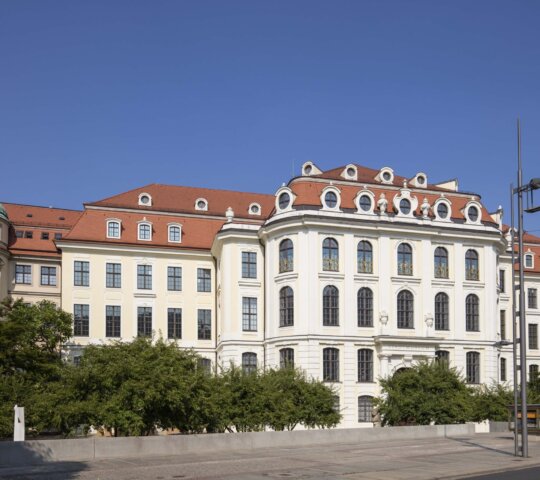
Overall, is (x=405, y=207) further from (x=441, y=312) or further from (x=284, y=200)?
(x=284, y=200)

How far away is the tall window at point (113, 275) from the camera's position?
60.4 meters

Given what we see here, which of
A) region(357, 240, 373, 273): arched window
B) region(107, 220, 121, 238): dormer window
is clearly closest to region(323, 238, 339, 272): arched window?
region(357, 240, 373, 273): arched window

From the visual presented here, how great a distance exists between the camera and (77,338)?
58.9 meters

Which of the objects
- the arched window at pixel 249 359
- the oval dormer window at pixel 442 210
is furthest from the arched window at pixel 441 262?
the arched window at pixel 249 359

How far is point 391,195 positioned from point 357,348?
36.5 feet

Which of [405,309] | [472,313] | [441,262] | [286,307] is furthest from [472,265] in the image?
[286,307]

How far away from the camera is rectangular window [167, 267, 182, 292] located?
6200 cm

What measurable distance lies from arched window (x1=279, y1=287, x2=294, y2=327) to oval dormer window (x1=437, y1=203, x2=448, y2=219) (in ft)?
39.9

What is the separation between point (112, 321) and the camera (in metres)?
60.1

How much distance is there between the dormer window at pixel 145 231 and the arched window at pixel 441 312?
69.1 feet

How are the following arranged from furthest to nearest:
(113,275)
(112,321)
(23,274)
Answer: (23,274) < (113,275) < (112,321)

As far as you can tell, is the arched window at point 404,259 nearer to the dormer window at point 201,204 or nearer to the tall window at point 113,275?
the dormer window at point 201,204

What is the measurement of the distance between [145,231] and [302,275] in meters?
13.7

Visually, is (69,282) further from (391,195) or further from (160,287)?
(391,195)
